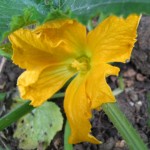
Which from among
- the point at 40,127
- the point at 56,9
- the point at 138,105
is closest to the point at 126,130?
the point at 138,105

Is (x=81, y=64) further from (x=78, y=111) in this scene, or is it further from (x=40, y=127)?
(x=40, y=127)

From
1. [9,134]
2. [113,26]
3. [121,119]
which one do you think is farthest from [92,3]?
[9,134]

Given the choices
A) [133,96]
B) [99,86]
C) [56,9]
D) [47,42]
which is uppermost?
[56,9]

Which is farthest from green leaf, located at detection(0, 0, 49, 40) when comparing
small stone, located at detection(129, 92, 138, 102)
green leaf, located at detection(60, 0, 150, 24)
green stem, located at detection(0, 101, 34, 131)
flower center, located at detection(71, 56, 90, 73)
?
small stone, located at detection(129, 92, 138, 102)

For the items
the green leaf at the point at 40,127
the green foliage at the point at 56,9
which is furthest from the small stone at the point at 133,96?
the green foliage at the point at 56,9

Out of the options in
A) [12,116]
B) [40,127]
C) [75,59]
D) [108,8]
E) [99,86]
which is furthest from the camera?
[40,127]

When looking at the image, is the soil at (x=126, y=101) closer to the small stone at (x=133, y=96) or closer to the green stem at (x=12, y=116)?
the small stone at (x=133, y=96)

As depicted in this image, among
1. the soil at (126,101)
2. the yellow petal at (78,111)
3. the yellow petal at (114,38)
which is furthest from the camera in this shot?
the soil at (126,101)

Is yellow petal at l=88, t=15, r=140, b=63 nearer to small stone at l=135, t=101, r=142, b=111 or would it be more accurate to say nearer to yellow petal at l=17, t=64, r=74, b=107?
yellow petal at l=17, t=64, r=74, b=107

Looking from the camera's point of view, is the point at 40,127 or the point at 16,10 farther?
the point at 40,127

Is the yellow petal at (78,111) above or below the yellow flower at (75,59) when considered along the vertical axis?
below
